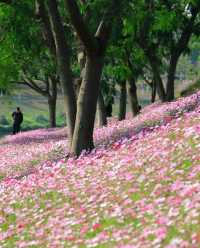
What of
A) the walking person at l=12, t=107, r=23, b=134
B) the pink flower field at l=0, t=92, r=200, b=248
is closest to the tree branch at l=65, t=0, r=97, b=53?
the pink flower field at l=0, t=92, r=200, b=248

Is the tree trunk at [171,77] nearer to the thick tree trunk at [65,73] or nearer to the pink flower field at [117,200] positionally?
the thick tree trunk at [65,73]

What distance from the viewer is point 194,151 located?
10570 mm

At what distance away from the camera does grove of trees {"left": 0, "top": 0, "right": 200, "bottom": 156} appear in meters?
17.4

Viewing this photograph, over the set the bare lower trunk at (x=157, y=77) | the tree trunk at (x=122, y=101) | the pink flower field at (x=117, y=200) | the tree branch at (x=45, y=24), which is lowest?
the pink flower field at (x=117, y=200)

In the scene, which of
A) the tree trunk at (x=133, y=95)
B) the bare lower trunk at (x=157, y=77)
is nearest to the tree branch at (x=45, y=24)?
the bare lower trunk at (x=157, y=77)

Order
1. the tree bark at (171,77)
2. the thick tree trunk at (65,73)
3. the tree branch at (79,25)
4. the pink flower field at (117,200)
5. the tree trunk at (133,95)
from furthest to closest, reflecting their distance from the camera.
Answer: the tree trunk at (133,95)
the tree bark at (171,77)
the thick tree trunk at (65,73)
the tree branch at (79,25)
the pink flower field at (117,200)

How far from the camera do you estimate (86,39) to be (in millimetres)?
16797

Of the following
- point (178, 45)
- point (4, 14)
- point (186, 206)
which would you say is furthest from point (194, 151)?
point (178, 45)

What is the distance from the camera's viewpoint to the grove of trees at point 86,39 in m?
17.4

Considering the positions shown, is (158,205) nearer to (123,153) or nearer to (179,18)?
(123,153)

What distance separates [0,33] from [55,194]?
19.5 metres

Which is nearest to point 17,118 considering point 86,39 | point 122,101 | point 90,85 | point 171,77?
point 122,101

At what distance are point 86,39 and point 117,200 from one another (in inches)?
324

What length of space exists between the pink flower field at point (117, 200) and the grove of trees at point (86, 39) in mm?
3081
